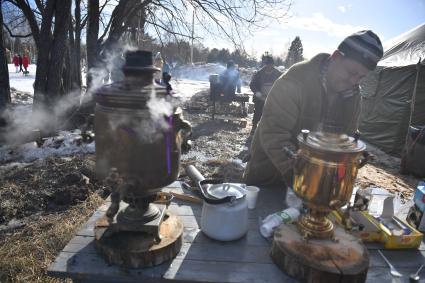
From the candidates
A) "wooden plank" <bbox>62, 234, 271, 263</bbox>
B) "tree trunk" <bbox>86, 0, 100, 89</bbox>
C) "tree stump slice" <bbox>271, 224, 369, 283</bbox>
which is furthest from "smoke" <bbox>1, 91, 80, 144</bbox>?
"tree stump slice" <bbox>271, 224, 369, 283</bbox>

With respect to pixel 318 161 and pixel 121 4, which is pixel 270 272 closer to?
pixel 318 161

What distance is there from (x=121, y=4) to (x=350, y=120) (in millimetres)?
7343

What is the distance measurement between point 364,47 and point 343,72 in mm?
263

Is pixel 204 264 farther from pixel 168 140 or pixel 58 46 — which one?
pixel 58 46

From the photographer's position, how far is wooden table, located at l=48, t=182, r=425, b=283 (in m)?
1.42

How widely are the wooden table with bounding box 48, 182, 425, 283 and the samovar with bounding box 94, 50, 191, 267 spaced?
58mm

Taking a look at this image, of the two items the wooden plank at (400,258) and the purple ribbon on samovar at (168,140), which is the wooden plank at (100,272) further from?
the wooden plank at (400,258)

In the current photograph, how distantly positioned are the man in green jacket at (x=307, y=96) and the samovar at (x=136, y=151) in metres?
0.85

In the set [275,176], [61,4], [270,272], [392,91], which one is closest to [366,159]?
[270,272]

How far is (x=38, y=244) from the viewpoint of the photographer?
330 cm

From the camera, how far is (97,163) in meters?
1.52

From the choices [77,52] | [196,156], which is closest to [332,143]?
[196,156]

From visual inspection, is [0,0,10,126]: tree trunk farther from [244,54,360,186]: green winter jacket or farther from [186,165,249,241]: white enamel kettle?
[186,165,249,241]: white enamel kettle

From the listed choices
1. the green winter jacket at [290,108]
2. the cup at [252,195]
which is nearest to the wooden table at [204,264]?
the cup at [252,195]
